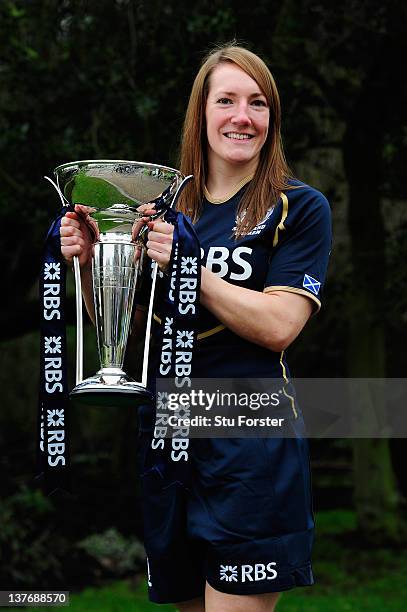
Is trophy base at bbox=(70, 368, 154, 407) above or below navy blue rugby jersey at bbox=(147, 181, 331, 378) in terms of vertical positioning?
below

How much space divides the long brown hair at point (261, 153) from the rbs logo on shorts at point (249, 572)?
0.78 metres

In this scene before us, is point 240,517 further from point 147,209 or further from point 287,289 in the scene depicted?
point 147,209

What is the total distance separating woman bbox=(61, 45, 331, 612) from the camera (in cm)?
246

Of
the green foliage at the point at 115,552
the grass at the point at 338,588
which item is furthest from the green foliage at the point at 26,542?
the grass at the point at 338,588

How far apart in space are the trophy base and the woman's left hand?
28 centimetres

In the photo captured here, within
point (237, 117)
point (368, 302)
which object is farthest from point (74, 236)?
point (368, 302)

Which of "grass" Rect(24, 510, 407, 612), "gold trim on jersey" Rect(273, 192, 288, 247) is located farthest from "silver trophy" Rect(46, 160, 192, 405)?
"grass" Rect(24, 510, 407, 612)

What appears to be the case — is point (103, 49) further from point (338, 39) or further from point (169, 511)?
point (169, 511)

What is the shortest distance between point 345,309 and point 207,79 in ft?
21.3

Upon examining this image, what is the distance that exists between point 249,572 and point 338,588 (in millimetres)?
5997

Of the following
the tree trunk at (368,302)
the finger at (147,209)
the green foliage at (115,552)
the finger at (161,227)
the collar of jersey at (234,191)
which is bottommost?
the green foliage at (115,552)

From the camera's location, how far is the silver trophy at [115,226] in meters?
2.59

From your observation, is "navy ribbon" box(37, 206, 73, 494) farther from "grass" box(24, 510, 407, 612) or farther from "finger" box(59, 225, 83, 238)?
"grass" box(24, 510, 407, 612)

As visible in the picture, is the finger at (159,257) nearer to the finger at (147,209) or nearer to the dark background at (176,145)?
the finger at (147,209)
